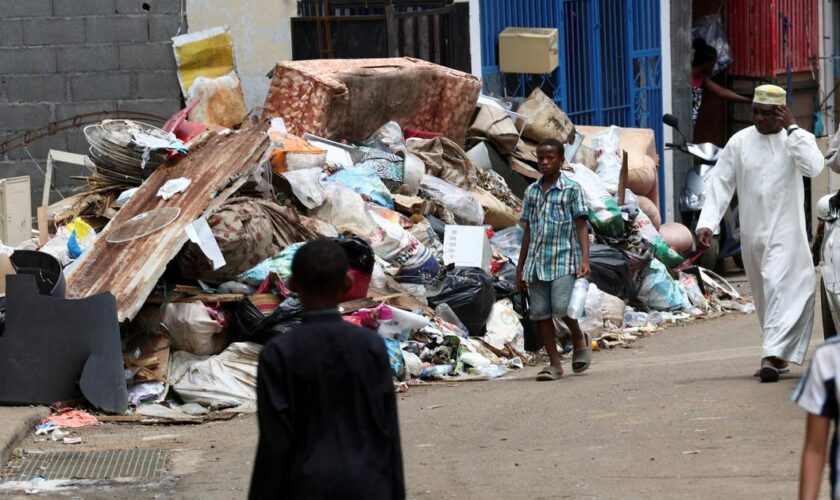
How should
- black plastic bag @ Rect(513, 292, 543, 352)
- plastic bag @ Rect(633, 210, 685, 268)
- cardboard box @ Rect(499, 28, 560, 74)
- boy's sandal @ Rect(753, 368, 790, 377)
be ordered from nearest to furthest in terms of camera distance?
1. boy's sandal @ Rect(753, 368, 790, 377)
2. black plastic bag @ Rect(513, 292, 543, 352)
3. plastic bag @ Rect(633, 210, 685, 268)
4. cardboard box @ Rect(499, 28, 560, 74)

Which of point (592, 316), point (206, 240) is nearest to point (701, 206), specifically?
point (592, 316)

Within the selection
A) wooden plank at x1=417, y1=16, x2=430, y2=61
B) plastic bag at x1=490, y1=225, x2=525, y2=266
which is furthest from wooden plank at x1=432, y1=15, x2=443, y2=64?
plastic bag at x1=490, y1=225, x2=525, y2=266

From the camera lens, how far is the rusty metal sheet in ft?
29.2

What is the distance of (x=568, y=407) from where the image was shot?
311 inches

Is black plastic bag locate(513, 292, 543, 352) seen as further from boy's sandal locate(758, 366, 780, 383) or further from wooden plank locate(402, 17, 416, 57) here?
wooden plank locate(402, 17, 416, 57)

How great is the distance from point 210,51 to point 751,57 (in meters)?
7.77

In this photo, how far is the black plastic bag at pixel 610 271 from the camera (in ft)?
38.6

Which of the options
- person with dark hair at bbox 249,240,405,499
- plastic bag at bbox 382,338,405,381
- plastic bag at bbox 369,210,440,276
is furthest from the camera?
plastic bag at bbox 369,210,440,276

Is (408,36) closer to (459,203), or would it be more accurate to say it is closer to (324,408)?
(459,203)

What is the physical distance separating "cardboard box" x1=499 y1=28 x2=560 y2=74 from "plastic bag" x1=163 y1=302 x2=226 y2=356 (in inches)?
251

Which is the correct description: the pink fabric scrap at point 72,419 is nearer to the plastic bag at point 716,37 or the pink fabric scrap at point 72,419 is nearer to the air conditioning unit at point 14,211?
the air conditioning unit at point 14,211

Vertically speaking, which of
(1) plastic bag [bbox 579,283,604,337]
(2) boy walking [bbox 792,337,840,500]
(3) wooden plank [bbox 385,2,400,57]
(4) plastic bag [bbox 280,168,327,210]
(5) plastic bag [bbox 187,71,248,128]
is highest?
(3) wooden plank [bbox 385,2,400,57]

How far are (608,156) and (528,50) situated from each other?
136cm

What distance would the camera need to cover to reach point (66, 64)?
42.1 feet
